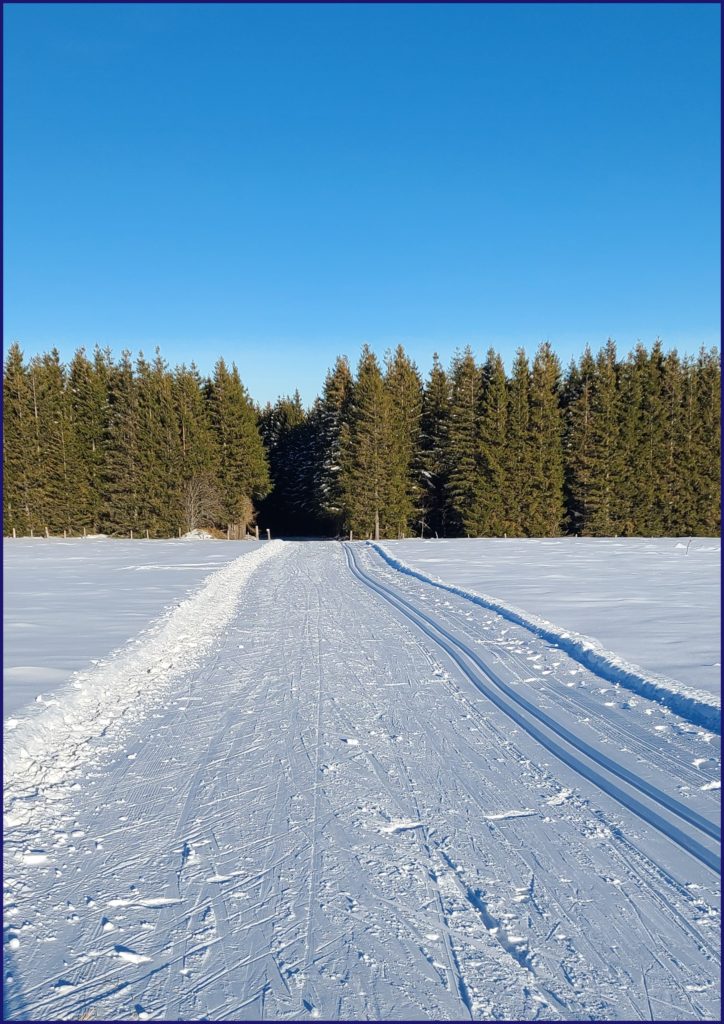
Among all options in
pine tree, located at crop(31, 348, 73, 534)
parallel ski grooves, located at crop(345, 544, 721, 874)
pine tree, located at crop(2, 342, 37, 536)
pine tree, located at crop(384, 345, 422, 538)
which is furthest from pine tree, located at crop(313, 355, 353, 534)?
parallel ski grooves, located at crop(345, 544, 721, 874)

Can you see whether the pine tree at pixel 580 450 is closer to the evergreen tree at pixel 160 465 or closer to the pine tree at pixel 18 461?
the evergreen tree at pixel 160 465

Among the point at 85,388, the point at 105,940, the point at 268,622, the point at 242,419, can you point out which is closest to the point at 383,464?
the point at 242,419

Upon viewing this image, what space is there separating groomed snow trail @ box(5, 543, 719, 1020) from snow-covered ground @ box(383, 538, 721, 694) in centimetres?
226

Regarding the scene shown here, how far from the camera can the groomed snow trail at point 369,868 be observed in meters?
2.48

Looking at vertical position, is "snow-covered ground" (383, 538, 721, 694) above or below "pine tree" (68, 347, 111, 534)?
below

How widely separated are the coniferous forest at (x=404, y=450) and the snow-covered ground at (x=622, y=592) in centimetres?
1472

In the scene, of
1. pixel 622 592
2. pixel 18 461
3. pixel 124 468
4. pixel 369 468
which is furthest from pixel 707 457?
pixel 18 461

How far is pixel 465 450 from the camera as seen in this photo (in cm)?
4362

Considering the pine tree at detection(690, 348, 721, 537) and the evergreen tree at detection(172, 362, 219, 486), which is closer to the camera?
the pine tree at detection(690, 348, 721, 537)

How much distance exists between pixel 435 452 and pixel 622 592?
1306 inches

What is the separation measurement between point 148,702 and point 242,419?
147 ft

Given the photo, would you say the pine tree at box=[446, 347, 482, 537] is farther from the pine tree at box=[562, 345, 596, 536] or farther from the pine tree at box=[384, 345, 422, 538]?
the pine tree at box=[562, 345, 596, 536]

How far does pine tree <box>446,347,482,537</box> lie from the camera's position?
42906mm

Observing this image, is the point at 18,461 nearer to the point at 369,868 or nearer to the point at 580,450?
the point at 580,450
